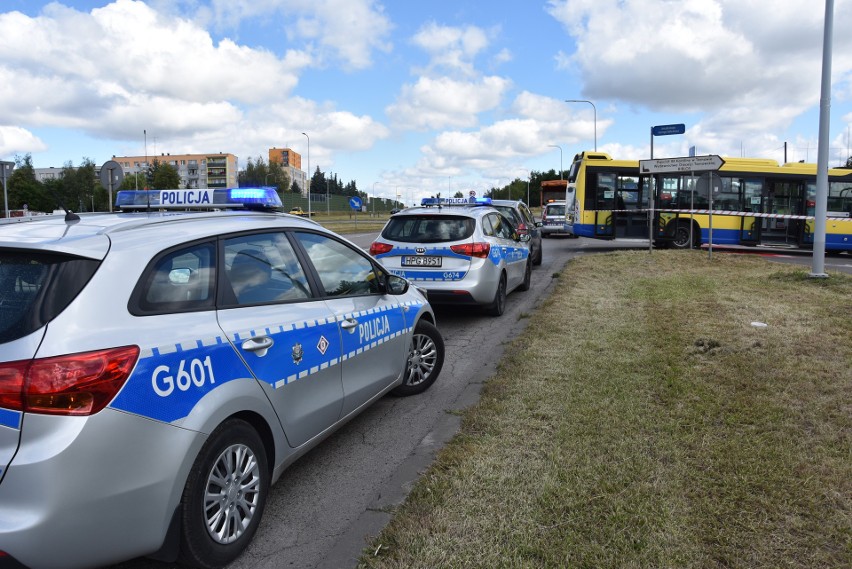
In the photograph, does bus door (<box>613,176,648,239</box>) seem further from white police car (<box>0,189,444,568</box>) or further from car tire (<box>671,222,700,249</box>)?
white police car (<box>0,189,444,568</box>)

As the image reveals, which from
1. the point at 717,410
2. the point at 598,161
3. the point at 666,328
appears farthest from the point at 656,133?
the point at 717,410

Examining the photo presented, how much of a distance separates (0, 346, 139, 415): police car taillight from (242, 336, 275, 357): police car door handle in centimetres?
71

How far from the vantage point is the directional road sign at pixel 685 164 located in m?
15.9

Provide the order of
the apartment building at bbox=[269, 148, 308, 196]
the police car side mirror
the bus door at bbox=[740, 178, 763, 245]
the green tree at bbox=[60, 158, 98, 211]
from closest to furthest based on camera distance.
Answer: the police car side mirror
the bus door at bbox=[740, 178, 763, 245]
the green tree at bbox=[60, 158, 98, 211]
the apartment building at bbox=[269, 148, 308, 196]

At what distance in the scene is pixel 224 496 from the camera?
278 centimetres

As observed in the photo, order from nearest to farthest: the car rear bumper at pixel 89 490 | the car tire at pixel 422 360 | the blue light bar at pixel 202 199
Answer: the car rear bumper at pixel 89 490 < the blue light bar at pixel 202 199 < the car tire at pixel 422 360

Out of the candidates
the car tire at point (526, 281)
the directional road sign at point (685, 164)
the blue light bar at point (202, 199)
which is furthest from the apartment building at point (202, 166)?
the blue light bar at point (202, 199)

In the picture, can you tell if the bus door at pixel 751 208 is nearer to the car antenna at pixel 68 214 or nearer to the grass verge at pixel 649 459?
the grass verge at pixel 649 459

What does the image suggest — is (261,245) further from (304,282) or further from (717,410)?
(717,410)

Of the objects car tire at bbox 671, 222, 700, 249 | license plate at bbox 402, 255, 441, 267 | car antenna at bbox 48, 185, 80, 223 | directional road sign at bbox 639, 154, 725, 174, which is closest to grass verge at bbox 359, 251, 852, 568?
license plate at bbox 402, 255, 441, 267

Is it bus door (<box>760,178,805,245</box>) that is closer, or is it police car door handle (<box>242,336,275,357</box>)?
police car door handle (<box>242,336,275,357</box>)

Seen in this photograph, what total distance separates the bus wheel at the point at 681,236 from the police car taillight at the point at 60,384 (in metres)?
21.3

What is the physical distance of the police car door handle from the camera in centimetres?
294

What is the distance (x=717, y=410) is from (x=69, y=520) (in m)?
4.12
